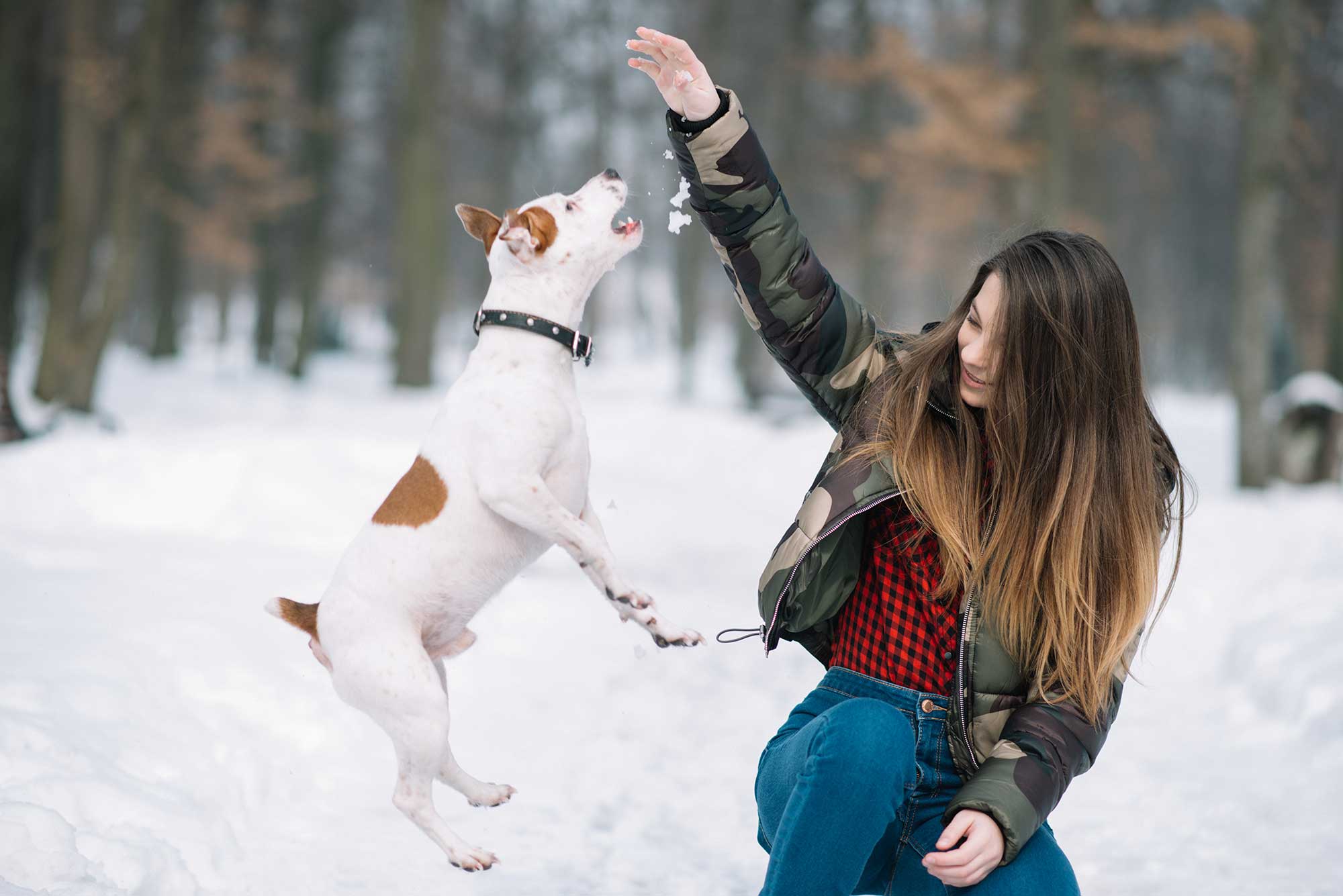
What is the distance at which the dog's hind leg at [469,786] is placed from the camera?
7.83 feet

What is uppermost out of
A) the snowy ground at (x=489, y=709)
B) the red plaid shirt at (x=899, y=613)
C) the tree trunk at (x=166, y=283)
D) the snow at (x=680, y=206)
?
the snow at (x=680, y=206)

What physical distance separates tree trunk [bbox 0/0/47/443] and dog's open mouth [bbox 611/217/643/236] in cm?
787

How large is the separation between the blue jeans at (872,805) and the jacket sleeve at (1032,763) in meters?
0.06

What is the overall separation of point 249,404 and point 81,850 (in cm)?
1256

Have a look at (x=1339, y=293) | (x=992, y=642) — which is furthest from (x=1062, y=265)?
(x=1339, y=293)

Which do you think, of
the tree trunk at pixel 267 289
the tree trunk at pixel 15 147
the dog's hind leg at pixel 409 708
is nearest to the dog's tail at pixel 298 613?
the dog's hind leg at pixel 409 708

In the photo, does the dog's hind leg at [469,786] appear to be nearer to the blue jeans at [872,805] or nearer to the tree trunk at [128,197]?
the blue jeans at [872,805]

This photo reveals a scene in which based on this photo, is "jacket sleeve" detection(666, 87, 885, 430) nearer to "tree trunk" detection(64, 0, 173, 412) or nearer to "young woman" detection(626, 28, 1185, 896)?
"young woman" detection(626, 28, 1185, 896)

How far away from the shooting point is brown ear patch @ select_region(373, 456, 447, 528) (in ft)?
7.61

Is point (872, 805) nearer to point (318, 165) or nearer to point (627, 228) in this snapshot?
point (627, 228)

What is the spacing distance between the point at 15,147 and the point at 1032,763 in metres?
9.65

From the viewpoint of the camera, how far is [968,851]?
224cm

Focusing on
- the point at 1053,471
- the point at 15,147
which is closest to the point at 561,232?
the point at 1053,471

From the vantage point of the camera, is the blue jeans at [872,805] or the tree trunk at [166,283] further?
the tree trunk at [166,283]
